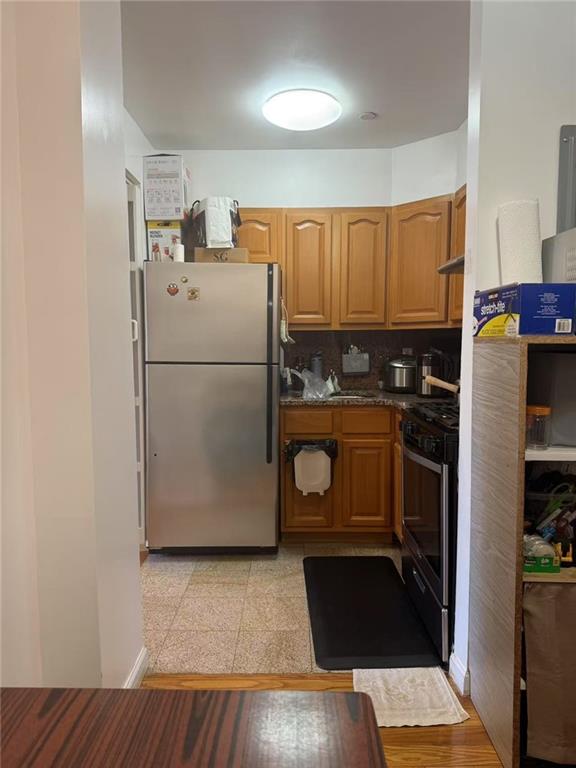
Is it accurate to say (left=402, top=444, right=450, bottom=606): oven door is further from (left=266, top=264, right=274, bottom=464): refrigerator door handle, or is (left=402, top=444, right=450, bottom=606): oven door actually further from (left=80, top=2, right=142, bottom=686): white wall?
(left=80, top=2, right=142, bottom=686): white wall

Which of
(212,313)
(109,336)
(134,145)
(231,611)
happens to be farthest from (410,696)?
(134,145)

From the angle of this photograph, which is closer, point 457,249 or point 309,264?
point 457,249

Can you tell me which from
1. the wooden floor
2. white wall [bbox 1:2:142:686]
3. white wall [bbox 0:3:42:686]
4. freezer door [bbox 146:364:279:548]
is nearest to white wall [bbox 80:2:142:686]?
white wall [bbox 1:2:142:686]

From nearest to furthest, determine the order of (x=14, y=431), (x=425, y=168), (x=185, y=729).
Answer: (x=185, y=729) → (x=14, y=431) → (x=425, y=168)

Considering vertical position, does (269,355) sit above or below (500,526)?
above

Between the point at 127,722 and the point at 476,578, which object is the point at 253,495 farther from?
the point at 127,722

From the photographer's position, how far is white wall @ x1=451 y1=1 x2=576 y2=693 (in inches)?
58.2

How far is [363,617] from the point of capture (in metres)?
2.14

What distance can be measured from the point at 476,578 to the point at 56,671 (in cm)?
134

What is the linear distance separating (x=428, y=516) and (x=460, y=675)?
23.1 inches

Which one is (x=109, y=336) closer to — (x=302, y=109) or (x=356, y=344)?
A: (x=302, y=109)

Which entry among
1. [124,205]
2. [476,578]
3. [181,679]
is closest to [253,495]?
[181,679]

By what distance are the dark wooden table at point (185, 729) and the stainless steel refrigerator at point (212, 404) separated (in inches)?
83.6

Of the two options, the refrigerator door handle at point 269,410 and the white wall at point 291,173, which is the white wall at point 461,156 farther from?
the refrigerator door handle at point 269,410
